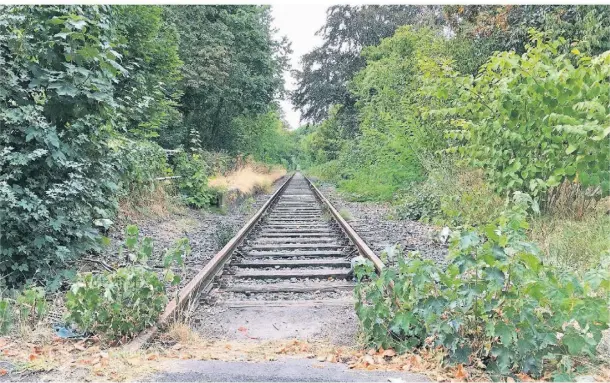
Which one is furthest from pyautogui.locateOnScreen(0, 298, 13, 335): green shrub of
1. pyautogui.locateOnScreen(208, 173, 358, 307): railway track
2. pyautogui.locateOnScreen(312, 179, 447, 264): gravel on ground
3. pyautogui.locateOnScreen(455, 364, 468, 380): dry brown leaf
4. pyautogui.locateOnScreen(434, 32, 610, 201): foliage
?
pyautogui.locateOnScreen(434, 32, 610, 201): foliage

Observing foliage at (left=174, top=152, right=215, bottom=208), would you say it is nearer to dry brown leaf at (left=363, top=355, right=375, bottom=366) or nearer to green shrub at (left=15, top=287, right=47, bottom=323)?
green shrub at (left=15, top=287, right=47, bottom=323)

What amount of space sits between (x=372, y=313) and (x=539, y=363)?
1.07 m

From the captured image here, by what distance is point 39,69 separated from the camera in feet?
13.4

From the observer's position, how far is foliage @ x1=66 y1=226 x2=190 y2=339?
3273 millimetres

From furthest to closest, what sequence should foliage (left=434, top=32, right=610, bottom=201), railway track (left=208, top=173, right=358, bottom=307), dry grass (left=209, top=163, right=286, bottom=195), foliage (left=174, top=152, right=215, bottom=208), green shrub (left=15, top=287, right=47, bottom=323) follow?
dry grass (left=209, top=163, right=286, bottom=195)
foliage (left=174, top=152, right=215, bottom=208)
foliage (left=434, top=32, right=610, bottom=201)
railway track (left=208, top=173, right=358, bottom=307)
green shrub (left=15, top=287, right=47, bottom=323)

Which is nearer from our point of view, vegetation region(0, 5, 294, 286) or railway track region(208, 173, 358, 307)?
vegetation region(0, 5, 294, 286)

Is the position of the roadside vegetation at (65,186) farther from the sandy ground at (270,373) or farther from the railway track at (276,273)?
the sandy ground at (270,373)

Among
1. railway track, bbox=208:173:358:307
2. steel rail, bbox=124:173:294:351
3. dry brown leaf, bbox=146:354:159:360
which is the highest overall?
steel rail, bbox=124:173:294:351

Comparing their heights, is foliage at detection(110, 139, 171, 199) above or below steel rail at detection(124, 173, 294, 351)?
above

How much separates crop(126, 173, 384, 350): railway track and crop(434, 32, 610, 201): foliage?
7.94ft

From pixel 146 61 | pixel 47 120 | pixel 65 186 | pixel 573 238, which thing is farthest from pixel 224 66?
pixel 573 238

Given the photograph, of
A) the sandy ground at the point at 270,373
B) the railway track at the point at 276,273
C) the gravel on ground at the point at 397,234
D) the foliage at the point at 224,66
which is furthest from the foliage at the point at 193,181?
the sandy ground at the point at 270,373

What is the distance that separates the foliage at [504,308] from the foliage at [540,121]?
2648 mm

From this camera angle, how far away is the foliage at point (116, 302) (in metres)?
3.27
